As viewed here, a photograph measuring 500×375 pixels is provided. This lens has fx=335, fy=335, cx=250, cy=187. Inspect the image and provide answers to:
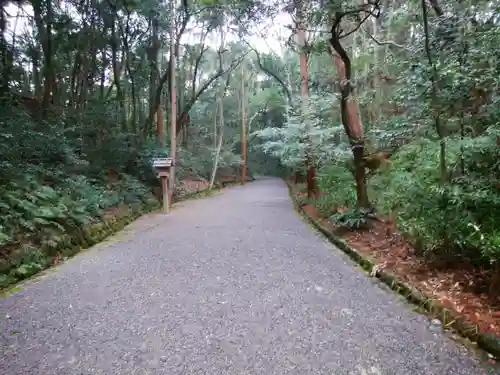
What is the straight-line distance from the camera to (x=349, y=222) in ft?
19.3

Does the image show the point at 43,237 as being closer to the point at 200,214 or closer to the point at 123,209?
the point at 123,209

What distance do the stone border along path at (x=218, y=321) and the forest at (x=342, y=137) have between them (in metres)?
0.55

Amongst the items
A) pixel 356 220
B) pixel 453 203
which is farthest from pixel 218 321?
pixel 356 220

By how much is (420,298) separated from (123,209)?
742cm

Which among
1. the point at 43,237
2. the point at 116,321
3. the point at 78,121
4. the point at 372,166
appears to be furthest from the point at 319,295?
the point at 78,121

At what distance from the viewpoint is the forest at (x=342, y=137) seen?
3242 mm

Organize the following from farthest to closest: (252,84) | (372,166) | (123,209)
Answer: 1. (252,84)
2. (123,209)
3. (372,166)

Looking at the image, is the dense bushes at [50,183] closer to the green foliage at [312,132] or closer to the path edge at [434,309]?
the path edge at [434,309]

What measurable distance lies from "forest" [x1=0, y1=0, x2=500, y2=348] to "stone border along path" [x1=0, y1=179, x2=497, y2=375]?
55cm

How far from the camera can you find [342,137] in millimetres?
11195

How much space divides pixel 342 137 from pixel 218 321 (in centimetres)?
936

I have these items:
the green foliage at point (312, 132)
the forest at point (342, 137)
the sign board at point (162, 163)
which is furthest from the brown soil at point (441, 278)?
the sign board at point (162, 163)

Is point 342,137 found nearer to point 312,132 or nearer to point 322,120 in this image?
point 322,120

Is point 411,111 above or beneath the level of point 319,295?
above
